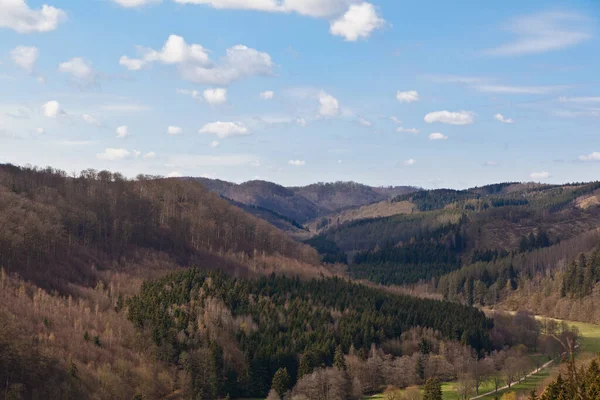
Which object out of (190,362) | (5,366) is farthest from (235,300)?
(5,366)

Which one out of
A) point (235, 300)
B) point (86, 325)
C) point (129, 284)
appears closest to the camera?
point (86, 325)

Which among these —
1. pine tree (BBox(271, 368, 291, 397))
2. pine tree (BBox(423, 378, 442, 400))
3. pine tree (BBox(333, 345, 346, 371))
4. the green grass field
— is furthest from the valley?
pine tree (BBox(423, 378, 442, 400))

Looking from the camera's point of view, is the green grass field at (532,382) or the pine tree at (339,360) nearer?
the green grass field at (532,382)

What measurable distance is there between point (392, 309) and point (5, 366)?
101 meters

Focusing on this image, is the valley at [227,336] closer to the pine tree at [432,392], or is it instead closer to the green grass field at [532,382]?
the green grass field at [532,382]

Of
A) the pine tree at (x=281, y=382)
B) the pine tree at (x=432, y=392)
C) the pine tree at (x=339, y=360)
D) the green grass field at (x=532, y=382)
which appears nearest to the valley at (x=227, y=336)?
the pine tree at (x=281, y=382)

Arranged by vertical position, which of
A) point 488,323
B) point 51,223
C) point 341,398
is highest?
point 51,223

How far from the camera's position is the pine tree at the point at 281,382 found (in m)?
119

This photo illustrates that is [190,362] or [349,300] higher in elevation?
[349,300]

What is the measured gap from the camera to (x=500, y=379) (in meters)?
126

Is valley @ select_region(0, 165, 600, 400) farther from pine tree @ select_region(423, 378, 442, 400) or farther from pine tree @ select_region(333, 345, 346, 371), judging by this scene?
pine tree @ select_region(423, 378, 442, 400)

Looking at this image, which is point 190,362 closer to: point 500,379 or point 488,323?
point 500,379

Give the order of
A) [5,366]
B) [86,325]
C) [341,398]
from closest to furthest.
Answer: [5,366] < [341,398] < [86,325]

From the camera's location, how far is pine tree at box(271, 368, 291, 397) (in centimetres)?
11859
